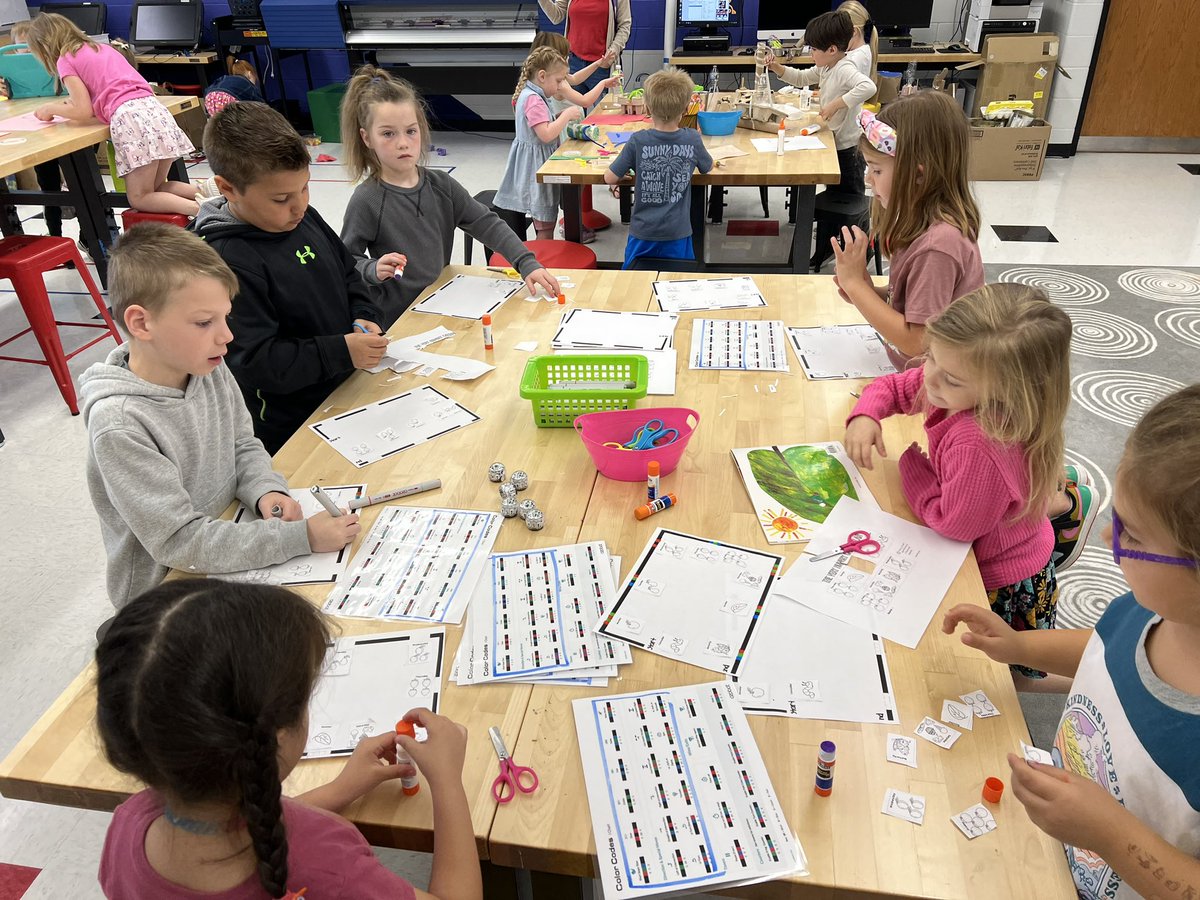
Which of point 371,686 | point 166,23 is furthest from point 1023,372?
point 166,23

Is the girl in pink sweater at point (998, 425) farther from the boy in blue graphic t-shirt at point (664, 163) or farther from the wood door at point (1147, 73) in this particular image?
the wood door at point (1147, 73)

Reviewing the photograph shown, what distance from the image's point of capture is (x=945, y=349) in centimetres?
140

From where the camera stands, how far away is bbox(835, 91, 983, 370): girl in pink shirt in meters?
1.90

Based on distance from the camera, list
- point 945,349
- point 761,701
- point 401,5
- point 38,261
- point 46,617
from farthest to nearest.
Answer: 1. point 401,5
2. point 38,261
3. point 46,617
4. point 945,349
5. point 761,701

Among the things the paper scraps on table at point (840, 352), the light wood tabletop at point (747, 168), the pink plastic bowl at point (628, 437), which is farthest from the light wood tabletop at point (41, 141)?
the paper scraps on table at point (840, 352)

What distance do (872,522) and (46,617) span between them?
7.34 feet

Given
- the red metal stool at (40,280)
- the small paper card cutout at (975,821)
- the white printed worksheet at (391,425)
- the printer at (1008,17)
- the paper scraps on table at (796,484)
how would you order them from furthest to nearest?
the printer at (1008,17) < the red metal stool at (40,280) < the white printed worksheet at (391,425) < the paper scraps on table at (796,484) < the small paper card cutout at (975,821)

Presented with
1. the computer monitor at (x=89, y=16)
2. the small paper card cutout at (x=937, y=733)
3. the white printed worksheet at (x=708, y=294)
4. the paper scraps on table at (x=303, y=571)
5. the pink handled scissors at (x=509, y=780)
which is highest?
the computer monitor at (x=89, y=16)

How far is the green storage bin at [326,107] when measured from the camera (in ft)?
23.0

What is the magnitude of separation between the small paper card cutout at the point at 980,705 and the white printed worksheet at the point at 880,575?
0.11m

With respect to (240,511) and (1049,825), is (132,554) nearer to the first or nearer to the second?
(240,511)

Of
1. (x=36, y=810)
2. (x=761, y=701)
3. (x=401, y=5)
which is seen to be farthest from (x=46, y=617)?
(x=401, y=5)

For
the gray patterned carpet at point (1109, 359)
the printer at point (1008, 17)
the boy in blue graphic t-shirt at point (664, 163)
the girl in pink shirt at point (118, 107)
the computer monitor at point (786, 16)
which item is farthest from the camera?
the computer monitor at point (786, 16)

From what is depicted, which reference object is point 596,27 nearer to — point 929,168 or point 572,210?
point 572,210
